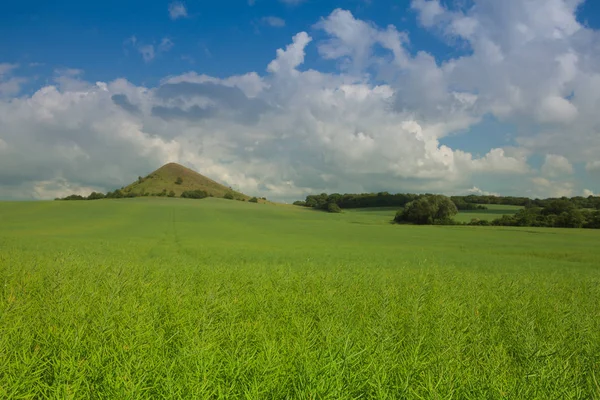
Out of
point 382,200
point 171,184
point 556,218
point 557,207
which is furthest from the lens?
point 171,184

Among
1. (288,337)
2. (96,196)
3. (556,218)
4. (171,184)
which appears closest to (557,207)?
(556,218)

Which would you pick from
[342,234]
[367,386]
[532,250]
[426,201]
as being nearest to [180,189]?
[426,201]

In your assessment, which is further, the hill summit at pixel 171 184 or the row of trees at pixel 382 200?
the hill summit at pixel 171 184

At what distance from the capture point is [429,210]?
8362 centimetres

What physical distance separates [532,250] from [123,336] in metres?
42.7

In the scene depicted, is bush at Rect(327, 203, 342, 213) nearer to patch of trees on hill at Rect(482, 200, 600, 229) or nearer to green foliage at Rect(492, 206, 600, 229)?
patch of trees on hill at Rect(482, 200, 600, 229)

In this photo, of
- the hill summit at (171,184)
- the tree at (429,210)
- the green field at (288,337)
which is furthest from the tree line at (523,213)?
the hill summit at (171,184)

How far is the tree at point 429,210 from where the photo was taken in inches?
3297

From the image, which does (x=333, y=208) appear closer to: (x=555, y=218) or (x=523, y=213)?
(x=523, y=213)

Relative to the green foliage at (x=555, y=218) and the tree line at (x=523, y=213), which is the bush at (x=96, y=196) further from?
the green foliage at (x=555, y=218)

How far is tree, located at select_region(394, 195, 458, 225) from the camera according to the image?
83750 millimetres

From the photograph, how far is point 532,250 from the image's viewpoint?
39.8m

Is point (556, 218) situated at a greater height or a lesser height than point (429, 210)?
lesser

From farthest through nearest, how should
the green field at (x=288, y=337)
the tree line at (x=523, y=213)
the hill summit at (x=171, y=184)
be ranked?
the hill summit at (x=171, y=184), the tree line at (x=523, y=213), the green field at (x=288, y=337)
